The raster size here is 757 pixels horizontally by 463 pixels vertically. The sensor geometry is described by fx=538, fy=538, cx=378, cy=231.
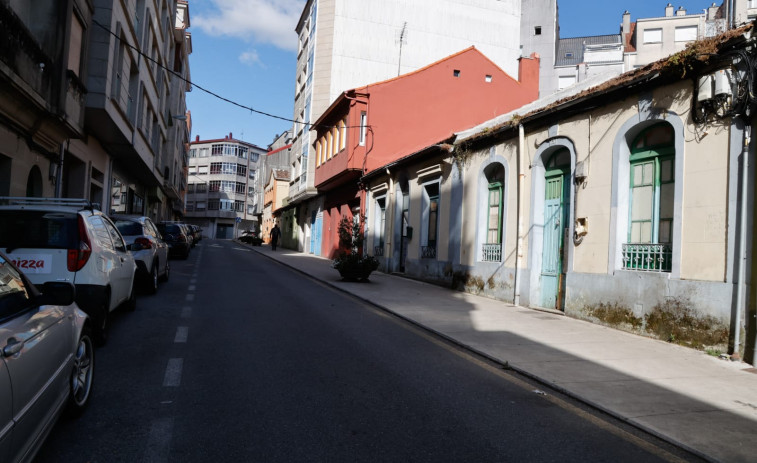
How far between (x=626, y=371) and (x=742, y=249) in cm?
250

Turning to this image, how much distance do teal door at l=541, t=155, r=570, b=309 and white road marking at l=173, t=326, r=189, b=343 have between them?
738cm

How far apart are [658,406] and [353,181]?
856 inches

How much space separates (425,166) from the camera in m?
17.8

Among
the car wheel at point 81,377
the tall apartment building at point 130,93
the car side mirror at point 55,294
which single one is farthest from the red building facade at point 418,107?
the car side mirror at point 55,294

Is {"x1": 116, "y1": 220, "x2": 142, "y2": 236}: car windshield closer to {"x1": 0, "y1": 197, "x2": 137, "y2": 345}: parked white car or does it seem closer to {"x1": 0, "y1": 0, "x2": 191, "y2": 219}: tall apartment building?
{"x1": 0, "y1": 0, "x2": 191, "y2": 219}: tall apartment building

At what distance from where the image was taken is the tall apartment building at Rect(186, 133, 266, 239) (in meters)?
93.4

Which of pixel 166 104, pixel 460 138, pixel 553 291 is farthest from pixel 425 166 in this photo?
pixel 166 104

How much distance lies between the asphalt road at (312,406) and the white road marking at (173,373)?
0.03m

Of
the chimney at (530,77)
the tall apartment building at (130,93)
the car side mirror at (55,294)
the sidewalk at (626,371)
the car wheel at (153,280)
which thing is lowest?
the sidewalk at (626,371)

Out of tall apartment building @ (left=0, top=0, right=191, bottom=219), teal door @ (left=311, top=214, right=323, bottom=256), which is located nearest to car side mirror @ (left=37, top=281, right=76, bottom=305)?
tall apartment building @ (left=0, top=0, right=191, bottom=219)

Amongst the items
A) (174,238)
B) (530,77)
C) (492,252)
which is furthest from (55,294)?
(530,77)

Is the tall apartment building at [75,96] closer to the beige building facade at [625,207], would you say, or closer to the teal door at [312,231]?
the beige building facade at [625,207]

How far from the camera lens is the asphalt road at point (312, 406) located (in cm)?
362

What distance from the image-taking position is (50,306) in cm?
352
